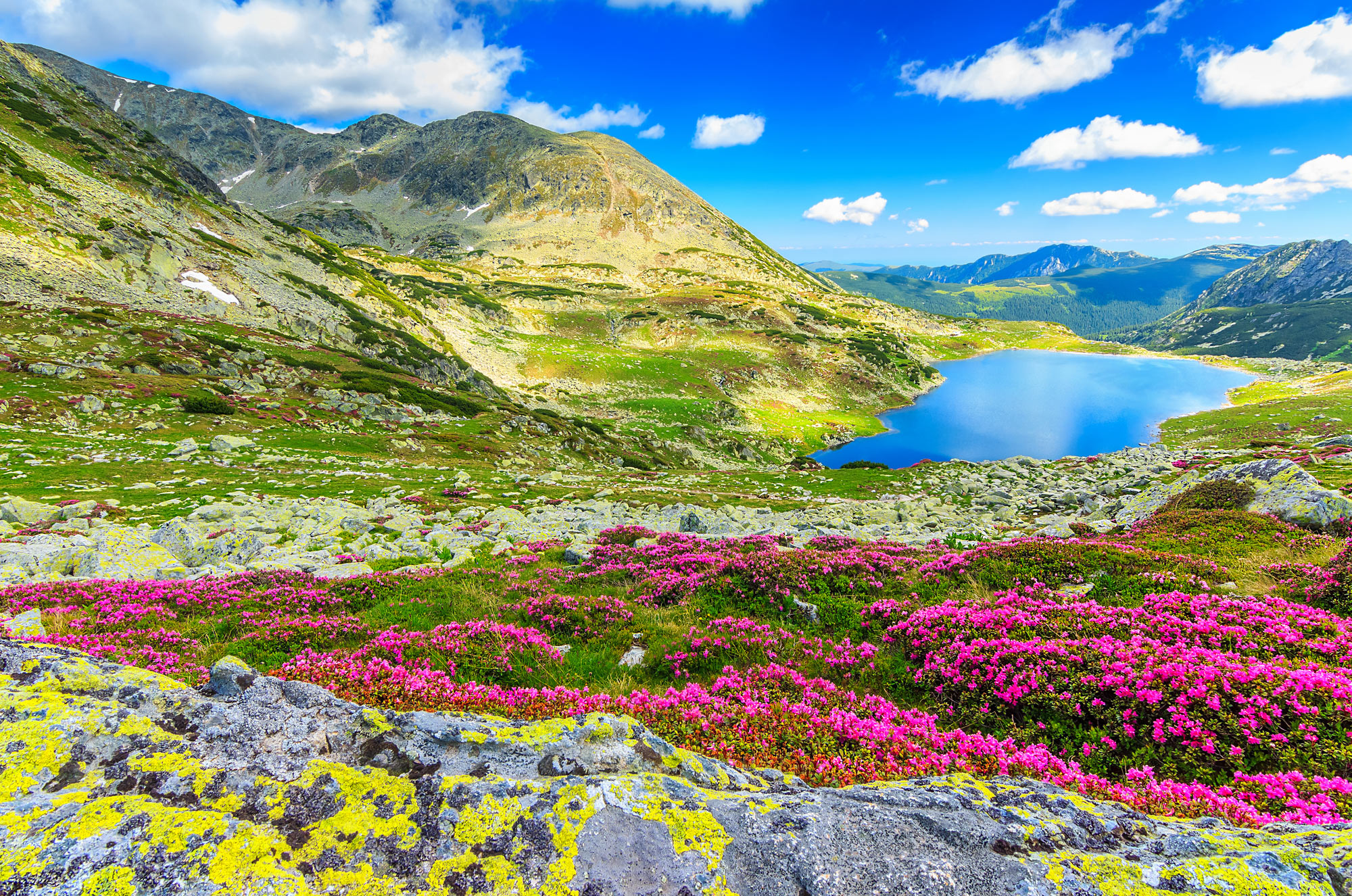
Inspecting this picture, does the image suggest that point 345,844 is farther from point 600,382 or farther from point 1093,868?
point 600,382

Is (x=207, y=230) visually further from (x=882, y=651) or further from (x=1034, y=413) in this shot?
(x=1034, y=413)

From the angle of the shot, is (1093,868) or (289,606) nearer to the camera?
(1093,868)

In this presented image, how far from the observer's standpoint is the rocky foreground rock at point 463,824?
3.17m

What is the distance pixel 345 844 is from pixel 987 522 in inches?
1065

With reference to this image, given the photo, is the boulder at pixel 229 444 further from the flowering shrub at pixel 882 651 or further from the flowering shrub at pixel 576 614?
the flowering shrub at pixel 576 614

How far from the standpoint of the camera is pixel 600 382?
10319 cm

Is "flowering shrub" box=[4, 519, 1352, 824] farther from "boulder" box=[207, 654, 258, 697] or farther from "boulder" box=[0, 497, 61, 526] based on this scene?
"boulder" box=[0, 497, 61, 526]

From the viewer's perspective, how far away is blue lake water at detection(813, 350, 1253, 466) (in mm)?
88438

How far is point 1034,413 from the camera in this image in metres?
115

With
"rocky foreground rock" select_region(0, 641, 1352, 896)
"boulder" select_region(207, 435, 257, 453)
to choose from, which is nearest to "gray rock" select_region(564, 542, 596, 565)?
"rocky foreground rock" select_region(0, 641, 1352, 896)

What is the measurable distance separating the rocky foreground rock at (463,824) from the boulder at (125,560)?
505 inches

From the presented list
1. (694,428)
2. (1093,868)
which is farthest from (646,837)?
(694,428)

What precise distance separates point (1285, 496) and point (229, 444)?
165 feet

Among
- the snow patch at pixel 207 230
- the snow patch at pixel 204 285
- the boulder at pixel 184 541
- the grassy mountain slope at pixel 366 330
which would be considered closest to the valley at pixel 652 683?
the boulder at pixel 184 541
